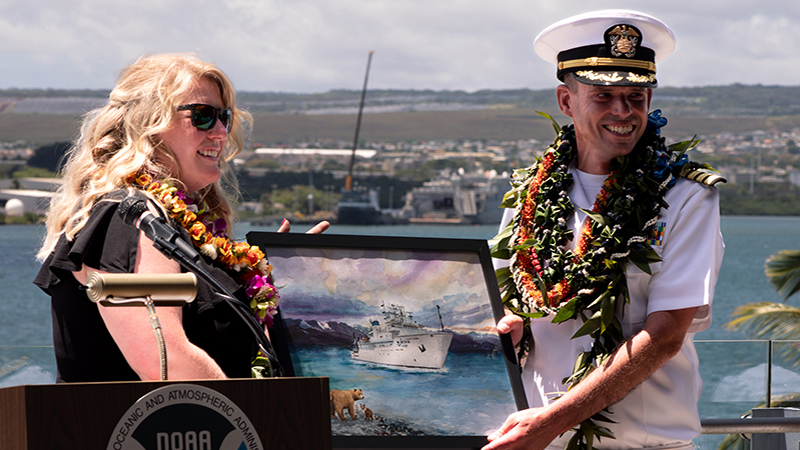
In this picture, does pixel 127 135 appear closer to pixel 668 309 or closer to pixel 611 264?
pixel 611 264

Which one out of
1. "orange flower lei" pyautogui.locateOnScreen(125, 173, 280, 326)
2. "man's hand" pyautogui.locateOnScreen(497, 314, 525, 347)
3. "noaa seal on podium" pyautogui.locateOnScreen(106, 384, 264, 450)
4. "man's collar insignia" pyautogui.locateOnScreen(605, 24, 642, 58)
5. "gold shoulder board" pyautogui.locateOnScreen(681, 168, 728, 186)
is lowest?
"man's hand" pyautogui.locateOnScreen(497, 314, 525, 347)

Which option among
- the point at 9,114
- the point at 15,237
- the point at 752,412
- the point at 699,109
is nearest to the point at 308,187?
the point at 9,114

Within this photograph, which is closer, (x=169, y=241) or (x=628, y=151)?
(x=169, y=241)

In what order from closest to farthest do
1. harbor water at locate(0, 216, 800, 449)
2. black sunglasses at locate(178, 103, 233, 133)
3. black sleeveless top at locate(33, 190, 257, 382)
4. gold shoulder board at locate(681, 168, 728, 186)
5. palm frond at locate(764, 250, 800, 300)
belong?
black sleeveless top at locate(33, 190, 257, 382)
black sunglasses at locate(178, 103, 233, 133)
gold shoulder board at locate(681, 168, 728, 186)
harbor water at locate(0, 216, 800, 449)
palm frond at locate(764, 250, 800, 300)

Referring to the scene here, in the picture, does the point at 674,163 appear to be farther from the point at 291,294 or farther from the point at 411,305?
the point at 291,294

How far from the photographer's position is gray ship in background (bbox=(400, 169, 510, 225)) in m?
72.8

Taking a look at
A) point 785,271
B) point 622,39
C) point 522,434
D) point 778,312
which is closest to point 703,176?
point 622,39

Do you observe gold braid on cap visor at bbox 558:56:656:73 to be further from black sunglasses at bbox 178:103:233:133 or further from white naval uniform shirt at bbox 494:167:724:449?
black sunglasses at bbox 178:103:233:133

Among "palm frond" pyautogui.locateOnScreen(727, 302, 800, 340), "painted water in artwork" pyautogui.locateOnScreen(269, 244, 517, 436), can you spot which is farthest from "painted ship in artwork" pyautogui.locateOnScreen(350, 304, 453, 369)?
"palm frond" pyautogui.locateOnScreen(727, 302, 800, 340)

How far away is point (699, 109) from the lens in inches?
3428

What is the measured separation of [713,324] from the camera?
38.9 meters

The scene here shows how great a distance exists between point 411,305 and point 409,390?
246 mm

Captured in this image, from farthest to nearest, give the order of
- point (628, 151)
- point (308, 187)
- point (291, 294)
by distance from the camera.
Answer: point (308, 187) < point (628, 151) < point (291, 294)

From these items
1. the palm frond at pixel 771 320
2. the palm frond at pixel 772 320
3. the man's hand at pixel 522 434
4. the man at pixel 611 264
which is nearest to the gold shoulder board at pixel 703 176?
the man at pixel 611 264
